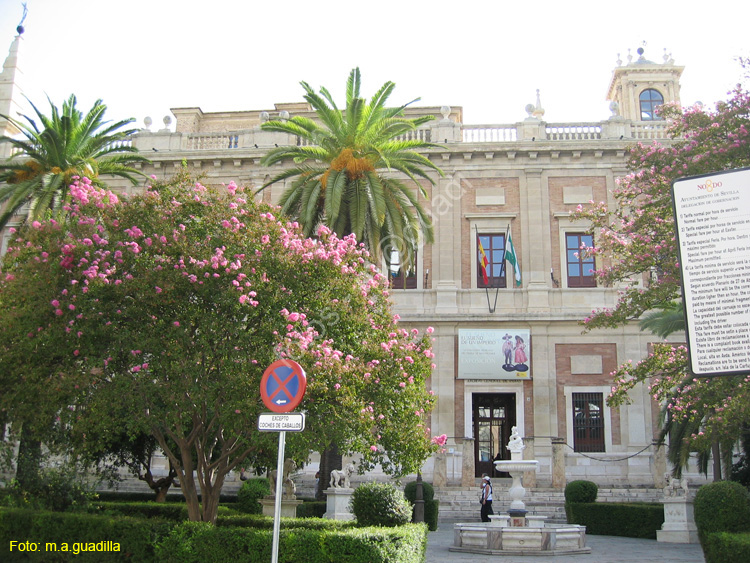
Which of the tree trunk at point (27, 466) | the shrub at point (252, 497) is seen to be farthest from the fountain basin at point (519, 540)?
the tree trunk at point (27, 466)

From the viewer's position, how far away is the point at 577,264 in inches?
1092

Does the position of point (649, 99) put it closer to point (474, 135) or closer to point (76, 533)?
point (474, 135)

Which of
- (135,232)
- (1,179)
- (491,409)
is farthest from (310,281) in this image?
(491,409)

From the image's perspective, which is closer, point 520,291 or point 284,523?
point 284,523

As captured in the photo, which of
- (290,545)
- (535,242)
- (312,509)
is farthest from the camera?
(535,242)

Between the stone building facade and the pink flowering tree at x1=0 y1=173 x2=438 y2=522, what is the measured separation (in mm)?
13735

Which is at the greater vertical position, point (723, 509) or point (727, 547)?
point (723, 509)

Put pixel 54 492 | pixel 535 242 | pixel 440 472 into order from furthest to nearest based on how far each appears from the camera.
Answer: pixel 535 242, pixel 440 472, pixel 54 492

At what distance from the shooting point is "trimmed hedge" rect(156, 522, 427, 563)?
9352 millimetres

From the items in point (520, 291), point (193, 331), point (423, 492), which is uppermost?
point (520, 291)

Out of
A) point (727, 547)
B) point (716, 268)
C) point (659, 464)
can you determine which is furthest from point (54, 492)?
point (659, 464)

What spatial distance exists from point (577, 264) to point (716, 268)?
24.8 meters

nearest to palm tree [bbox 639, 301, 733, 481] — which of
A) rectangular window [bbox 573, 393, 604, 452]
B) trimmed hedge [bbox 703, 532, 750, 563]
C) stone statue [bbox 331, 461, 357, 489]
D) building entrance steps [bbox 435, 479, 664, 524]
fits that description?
building entrance steps [bbox 435, 479, 664, 524]

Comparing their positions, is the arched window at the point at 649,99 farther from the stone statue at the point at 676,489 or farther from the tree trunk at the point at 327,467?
the tree trunk at the point at 327,467
